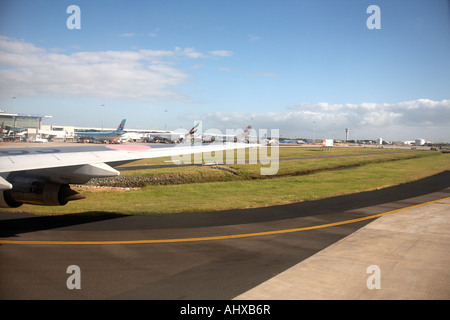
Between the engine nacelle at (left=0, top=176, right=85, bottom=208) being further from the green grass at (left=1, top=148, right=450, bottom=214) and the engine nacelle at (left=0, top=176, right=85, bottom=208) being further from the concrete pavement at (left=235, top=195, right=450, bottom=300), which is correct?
the concrete pavement at (left=235, top=195, right=450, bottom=300)

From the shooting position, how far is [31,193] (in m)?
9.59

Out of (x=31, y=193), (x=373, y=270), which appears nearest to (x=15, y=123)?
(x=31, y=193)

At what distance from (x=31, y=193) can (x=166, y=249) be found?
467cm

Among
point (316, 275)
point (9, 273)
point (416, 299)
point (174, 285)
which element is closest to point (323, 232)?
point (316, 275)

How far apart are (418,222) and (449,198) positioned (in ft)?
29.9

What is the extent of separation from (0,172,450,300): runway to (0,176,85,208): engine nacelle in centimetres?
131

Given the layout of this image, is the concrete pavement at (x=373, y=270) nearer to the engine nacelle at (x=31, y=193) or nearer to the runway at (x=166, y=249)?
the runway at (x=166, y=249)

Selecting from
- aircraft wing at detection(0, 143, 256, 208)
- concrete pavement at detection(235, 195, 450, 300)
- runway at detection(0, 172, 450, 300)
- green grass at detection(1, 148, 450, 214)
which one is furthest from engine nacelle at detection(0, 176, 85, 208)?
concrete pavement at detection(235, 195, 450, 300)

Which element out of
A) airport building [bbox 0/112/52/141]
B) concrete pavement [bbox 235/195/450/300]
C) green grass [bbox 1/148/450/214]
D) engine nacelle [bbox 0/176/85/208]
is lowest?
concrete pavement [bbox 235/195/450/300]

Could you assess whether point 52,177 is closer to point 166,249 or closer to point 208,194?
point 166,249

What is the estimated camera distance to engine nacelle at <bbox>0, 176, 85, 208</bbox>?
9586 millimetres
